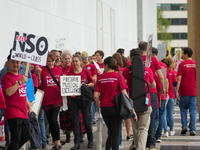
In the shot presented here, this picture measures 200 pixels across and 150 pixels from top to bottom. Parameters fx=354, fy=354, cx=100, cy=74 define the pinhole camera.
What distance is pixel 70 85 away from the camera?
757cm

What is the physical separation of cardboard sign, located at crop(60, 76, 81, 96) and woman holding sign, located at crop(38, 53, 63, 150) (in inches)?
6.7

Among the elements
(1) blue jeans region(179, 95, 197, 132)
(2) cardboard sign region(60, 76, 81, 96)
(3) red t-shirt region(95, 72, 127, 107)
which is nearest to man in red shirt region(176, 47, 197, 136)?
(1) blue jeans region(179, 95, 197, 132)

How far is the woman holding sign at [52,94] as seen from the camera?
752cm

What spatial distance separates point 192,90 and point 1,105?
239 inches

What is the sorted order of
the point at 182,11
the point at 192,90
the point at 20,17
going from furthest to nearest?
the point at 182,11, the point at 20,17, the point at 192,90

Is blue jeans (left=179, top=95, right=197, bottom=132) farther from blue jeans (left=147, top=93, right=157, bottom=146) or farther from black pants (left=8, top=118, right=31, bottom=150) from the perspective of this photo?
black pants (left=8, top=118, right=31, bottom=150)

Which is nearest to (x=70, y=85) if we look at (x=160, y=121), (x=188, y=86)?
(x=160, y=121)

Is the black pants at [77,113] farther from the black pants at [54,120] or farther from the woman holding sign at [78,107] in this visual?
the black pants at [54,120]

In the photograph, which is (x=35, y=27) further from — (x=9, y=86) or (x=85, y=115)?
(x=9, y=86)

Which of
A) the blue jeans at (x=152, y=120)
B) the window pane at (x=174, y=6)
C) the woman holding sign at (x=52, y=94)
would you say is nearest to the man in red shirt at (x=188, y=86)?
the blue jeans at (x=152, y=120)

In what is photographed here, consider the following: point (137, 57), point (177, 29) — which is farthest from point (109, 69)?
point (177, 29)

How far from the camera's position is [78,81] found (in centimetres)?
781

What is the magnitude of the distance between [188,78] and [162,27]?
275 ft

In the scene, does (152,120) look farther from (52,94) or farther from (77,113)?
(52,94)
